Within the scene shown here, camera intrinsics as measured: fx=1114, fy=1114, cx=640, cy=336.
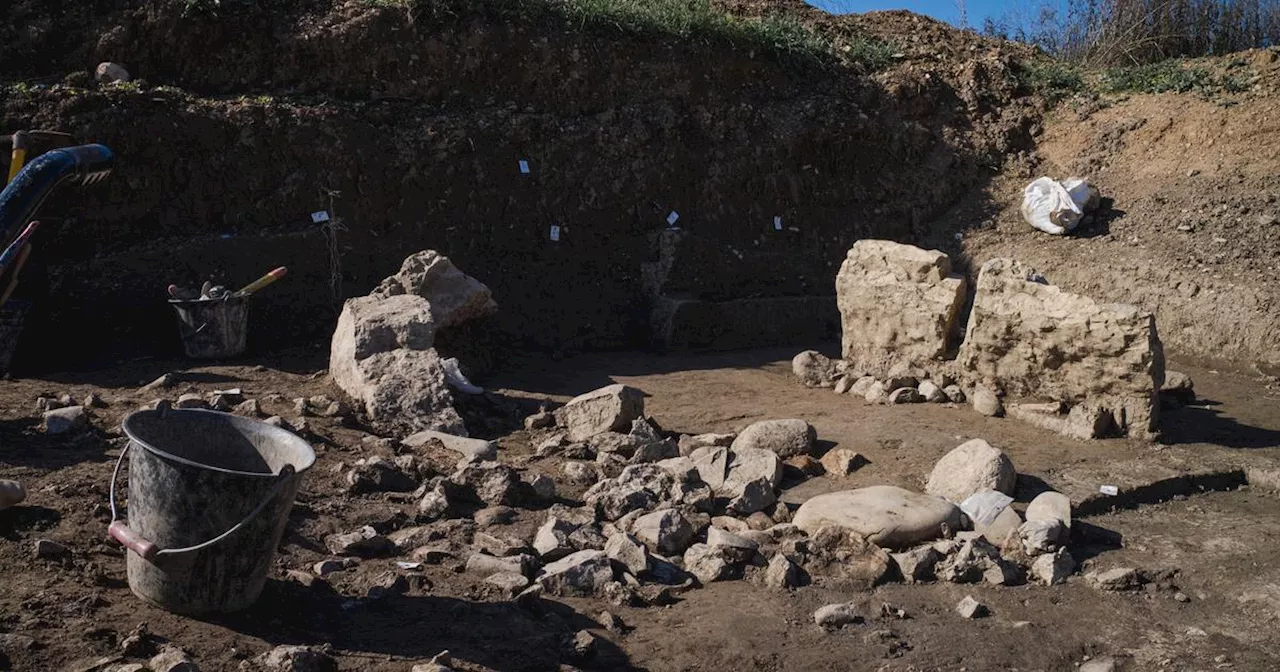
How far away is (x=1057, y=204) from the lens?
10516mm

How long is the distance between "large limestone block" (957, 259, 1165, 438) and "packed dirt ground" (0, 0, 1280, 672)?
35cm

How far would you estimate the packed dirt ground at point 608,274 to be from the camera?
4.31 metres

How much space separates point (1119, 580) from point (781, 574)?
154cm

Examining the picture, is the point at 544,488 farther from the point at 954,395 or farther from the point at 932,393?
the point at 954,395

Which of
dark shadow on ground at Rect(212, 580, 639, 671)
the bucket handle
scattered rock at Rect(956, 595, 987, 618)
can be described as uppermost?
the bucket handle

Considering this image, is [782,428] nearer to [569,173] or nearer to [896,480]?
[896,480]

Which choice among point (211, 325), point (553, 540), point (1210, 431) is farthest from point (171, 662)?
point (1210, 431)

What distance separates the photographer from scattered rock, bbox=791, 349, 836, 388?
8555 millimetres

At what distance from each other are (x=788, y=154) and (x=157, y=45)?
598 cm

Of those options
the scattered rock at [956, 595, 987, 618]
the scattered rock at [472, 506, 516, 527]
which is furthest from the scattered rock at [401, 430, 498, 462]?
the scattered rock at [956, 595, 987, 618]

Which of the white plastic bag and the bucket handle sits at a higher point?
the white plastic bag

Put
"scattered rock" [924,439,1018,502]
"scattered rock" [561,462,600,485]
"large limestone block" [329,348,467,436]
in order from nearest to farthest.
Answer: "scattered rock" [924,439,1018,502]
"scattered rock" [561,462,600,485]
"large limestone block" [329,348,467,436]

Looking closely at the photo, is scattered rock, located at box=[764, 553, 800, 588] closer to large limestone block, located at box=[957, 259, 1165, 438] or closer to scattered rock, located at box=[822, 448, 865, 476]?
Result: scattered rock, located at box=[822, 448, 865, 476]

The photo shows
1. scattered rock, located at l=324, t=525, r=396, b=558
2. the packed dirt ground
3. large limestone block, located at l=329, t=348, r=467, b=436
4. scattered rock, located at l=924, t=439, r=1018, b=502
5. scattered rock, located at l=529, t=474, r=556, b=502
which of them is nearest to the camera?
the packed dirt ground
